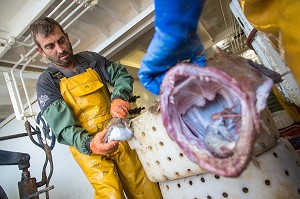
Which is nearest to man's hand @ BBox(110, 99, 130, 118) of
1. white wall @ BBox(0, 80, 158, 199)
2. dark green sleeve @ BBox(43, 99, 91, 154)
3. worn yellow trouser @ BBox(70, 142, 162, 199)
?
dark green sleeve @ BBox(43, 99, 91, 154)

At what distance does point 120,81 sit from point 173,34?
1.36m

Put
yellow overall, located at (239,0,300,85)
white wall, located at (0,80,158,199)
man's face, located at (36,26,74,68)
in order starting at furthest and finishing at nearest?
white wall, located at (0,80,158,199), man's face, located at (36,26,74,68), yellow overall, located at (239,0,300,85)

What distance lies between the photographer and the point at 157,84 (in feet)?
2.50

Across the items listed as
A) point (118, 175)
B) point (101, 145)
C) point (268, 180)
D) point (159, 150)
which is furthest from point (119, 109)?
point (268, 180)

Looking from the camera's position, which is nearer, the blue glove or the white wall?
the blue glove

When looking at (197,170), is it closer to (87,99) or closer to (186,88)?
(186,88)

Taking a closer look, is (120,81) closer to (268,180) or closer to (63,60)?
(63,60)

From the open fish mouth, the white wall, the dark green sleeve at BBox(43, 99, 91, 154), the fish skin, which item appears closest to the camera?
the open fish mouth

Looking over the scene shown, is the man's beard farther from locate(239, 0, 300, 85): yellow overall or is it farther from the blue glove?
locate(239, 0, 300, 85): yellow overall

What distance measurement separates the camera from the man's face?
185 cm

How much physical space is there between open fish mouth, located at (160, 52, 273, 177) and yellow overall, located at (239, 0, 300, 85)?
0.41ft

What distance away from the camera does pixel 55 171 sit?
383 cm

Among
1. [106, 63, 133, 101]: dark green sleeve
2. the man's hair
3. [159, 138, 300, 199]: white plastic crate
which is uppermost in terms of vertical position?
the man's hair

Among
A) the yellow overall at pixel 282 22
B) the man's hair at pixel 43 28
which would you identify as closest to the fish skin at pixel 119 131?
the yellow overall at pixel 282 22
